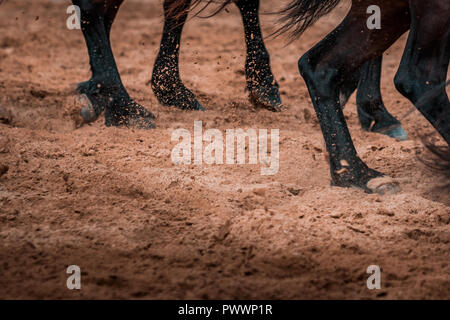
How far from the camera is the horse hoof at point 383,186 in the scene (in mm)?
2631

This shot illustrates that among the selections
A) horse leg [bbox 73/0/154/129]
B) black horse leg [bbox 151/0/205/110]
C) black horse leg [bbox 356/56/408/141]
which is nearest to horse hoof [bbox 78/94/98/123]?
horse leg [bbox 73/0/154/129]

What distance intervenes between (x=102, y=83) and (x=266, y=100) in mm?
1163

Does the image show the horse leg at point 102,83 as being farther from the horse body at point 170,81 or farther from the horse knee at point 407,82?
the horse knee at point 407,82

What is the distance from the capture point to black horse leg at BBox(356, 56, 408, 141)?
3594 mm

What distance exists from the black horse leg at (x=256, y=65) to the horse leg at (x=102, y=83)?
0.82 m

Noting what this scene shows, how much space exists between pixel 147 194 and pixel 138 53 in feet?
10.9

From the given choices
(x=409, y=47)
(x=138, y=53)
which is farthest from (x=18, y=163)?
(x=138, y=53)

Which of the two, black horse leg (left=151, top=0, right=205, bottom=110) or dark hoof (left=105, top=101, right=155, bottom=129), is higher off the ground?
black horse leg (left=151, top=0, right=205, bottom=110)

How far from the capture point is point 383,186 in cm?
264

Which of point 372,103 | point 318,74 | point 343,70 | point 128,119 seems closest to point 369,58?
point 343,70

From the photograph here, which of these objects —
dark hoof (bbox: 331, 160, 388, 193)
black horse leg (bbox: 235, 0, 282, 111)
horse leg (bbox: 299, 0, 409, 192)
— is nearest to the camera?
horse leg (bbox: 299, 0, 409, 192)

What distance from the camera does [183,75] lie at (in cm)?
476

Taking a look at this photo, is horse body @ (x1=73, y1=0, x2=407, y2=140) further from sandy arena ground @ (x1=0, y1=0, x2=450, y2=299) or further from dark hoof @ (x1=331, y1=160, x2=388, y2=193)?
dark hoof @ (x1=331, y1=160, x2=388, y2=193)

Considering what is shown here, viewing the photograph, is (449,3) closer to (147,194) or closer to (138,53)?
(147,194)
